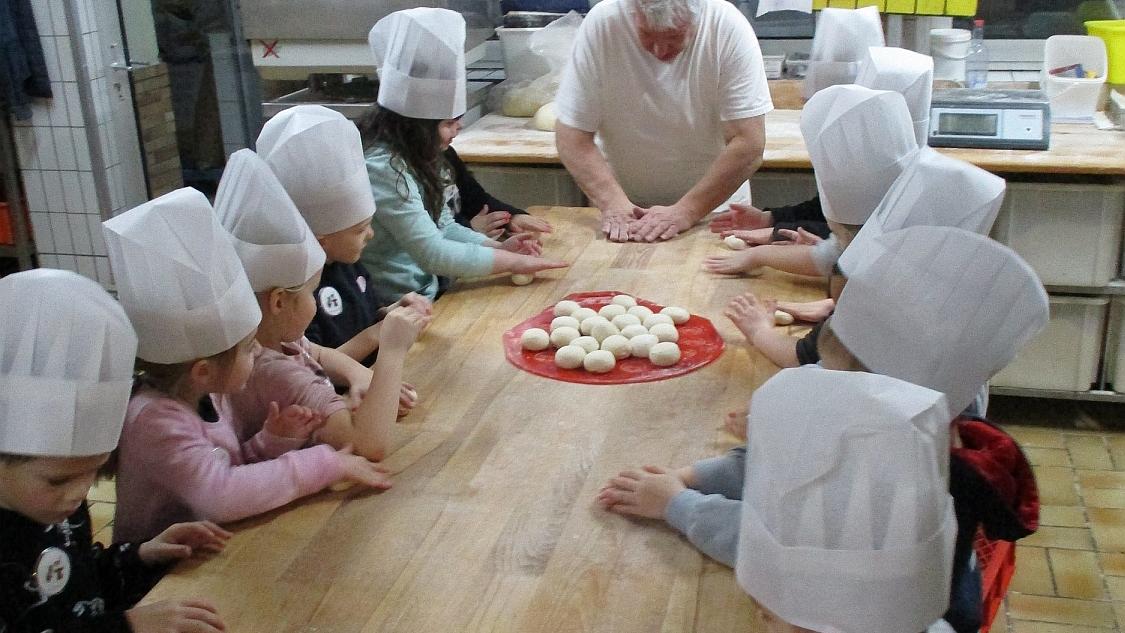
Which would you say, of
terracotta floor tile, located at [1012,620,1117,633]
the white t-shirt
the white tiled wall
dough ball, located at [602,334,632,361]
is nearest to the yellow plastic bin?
the white t-shirt

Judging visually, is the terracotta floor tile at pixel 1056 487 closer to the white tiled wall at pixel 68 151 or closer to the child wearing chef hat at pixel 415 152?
the child wearing chef hat at pixel 415 152

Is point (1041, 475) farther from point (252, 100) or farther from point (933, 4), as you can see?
point (252, 100)

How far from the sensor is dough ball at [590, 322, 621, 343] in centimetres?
184

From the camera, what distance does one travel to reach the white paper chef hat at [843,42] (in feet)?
8.82

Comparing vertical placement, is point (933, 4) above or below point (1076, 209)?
above

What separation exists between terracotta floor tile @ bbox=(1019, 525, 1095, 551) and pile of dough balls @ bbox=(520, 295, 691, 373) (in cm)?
124

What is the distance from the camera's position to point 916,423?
87 cm

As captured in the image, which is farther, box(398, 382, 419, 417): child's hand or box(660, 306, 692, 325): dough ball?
box(660, 306, 692, 325): dough ball

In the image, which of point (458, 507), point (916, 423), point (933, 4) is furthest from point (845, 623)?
point (933, 4)

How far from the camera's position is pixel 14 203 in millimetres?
3969

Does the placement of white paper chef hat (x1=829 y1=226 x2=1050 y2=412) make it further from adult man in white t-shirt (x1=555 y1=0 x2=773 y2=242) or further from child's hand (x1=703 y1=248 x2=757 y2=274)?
adult man in white t-shirt (x1=555 y1=0 x2=773 y2=242)

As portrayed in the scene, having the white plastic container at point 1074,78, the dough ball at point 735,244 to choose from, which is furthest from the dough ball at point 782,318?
the white plastic container at point 1074,78

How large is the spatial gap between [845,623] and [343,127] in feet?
3.84

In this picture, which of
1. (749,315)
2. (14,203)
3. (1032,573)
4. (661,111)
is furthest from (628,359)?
(14,203)
